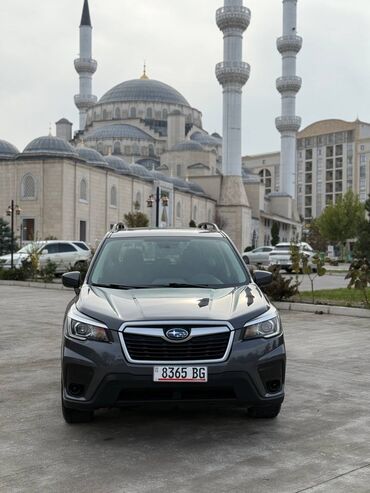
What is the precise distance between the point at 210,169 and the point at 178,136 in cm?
692

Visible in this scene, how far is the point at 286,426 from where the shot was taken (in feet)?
15.0

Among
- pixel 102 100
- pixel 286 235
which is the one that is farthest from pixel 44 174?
pixel 286 235

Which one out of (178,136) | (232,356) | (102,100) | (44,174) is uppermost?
(102,100)

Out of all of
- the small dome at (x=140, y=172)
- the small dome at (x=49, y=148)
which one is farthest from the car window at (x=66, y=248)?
the small dome at (x=140, y=172)

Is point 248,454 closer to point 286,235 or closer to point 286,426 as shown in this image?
point 286,426

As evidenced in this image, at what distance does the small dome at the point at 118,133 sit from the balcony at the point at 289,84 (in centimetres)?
1923

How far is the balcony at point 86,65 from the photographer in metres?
78.1

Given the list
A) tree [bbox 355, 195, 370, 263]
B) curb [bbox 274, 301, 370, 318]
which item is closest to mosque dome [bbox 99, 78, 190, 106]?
tree [bbox 355, 195, 370, 263]

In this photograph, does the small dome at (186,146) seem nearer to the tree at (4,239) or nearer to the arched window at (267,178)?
the tree at (4,239)

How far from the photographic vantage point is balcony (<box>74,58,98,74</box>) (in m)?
78.1

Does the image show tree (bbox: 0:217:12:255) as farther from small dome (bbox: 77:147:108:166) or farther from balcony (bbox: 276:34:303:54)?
balcony (bbox: 276:34:303:54)

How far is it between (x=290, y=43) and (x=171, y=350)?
75.4m

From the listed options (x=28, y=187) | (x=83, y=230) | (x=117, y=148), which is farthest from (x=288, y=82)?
(x=28, y=187)

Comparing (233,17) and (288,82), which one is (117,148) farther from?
(233,17)
